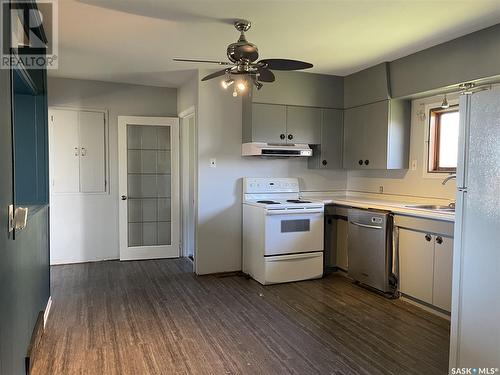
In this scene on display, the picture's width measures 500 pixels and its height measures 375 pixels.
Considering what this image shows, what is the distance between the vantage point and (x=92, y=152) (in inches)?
205

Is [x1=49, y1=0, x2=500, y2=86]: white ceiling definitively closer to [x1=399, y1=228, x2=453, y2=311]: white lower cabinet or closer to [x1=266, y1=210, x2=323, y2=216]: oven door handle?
[x1=266, y1=210, x2=323, y2=216]: oven door handle

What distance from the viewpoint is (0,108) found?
159cm

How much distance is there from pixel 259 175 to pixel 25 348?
3.17 meters

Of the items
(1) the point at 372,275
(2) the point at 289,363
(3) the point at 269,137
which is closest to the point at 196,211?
(3) the point at 269,137

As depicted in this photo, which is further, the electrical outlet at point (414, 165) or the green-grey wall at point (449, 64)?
the electrical outlet at point (414, 165)

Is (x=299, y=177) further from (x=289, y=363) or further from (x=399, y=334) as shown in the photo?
(x=289, y=363)

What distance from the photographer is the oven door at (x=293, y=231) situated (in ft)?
13.9

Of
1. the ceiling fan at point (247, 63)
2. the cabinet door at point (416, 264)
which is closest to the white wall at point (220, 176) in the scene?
the ceiling fan at point (247, 63)

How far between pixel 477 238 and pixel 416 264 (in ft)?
5.31

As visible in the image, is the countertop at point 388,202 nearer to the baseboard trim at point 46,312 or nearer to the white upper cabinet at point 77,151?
the white upper cabinet at point 77,151

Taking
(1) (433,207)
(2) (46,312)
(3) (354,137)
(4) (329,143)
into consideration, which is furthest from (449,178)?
(2) (46,312)

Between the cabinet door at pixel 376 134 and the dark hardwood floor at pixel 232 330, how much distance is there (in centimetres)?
→ 141

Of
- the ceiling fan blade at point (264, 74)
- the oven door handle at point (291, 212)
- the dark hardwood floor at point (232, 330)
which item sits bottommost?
the dark hardwood floor at point (232, 330)

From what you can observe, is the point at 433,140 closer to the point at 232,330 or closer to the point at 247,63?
the point at 247,63
